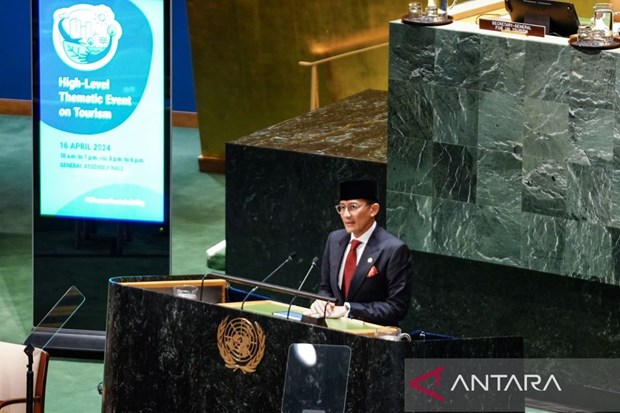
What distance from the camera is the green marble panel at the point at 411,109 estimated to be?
7.71 metres

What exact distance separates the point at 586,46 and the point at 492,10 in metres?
1.55

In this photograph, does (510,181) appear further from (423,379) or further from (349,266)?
(423,379)

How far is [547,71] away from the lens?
729 centimetres

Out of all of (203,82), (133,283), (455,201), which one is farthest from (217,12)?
(133,283)

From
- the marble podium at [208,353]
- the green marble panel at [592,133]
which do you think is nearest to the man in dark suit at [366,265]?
the marble podium at [208,353]

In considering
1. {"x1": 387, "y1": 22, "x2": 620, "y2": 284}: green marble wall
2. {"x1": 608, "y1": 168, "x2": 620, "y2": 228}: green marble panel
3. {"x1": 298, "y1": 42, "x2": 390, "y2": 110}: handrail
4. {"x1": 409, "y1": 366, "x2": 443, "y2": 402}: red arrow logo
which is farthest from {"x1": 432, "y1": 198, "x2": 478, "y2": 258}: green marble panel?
{"x1": 298, "y1": 42, "x2": 390, "y2": 110}: handrail

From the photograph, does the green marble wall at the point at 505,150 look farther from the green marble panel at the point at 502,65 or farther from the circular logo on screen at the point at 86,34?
the circular logo on screen at the point at 86,34

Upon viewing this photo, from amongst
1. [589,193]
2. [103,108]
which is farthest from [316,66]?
[589,193]

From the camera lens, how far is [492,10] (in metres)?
8.59

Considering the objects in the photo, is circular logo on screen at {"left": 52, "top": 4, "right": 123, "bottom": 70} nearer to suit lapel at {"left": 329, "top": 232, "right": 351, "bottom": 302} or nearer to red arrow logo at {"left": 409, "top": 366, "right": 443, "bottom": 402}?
suit lapel at {"left": 329, "top": 232, "right": 351, "bottom": 302}

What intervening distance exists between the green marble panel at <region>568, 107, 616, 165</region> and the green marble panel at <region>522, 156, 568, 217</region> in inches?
5.1

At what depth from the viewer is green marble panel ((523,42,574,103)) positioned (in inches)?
285

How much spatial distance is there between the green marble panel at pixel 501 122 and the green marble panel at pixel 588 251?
19.7 inches

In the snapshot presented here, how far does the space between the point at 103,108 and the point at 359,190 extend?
2.42 metres
